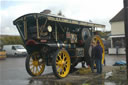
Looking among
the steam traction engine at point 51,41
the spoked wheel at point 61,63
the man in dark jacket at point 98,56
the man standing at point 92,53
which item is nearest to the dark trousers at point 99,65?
the man in dark jacket at point 98,56

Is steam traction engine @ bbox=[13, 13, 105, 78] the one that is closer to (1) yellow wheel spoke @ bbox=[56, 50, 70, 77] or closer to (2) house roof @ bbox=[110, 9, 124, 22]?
(1) yellow wheel spoke @ bbox=[56, 50, 70, 77]

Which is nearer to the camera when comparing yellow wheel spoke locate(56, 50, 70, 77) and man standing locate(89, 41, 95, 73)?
yellow wheel spoke locate(56, 50, 70, 77)

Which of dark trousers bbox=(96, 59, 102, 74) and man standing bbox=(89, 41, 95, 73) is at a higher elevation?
man standing bbox=(89, 41, 95, 73)

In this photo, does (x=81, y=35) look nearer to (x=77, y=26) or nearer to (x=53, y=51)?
(x=77, y=26)

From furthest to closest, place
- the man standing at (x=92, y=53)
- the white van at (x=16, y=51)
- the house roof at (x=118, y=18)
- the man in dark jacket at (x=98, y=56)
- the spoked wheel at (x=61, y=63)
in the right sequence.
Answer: the house roof at (x=118, y=18)
the white van at (x=16, y=51)
the man standing at (x=92, y=53)
the man in dark jacket at (x=98, y=56)
the spoked wheel at (x=61, y=63)

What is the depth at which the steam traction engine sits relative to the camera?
874 centimetres

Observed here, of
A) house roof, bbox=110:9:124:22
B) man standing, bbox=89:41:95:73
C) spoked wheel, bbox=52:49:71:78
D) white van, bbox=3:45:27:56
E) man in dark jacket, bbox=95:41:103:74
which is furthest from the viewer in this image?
house roof, bbox=110:9:124:22

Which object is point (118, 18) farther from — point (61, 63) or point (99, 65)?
point (61, 63)

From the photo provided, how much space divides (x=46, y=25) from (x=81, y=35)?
2593 mm

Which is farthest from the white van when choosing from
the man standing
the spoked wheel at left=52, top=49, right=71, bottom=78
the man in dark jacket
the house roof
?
the man in dark jacket

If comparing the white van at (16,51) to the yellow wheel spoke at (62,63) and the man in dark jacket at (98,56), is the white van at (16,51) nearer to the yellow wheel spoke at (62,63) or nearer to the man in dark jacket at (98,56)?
the yellow wheel spoke at (62,63)

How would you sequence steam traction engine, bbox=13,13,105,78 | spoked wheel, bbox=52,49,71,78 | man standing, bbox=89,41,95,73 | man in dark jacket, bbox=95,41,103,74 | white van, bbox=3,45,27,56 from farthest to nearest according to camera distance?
white van, bbox=3,45,27,56 < man standing, bbox=89,41,95,73 < man in dark jacket, bbox=95,41,103,74 < steam traction engine, bbox=13,13,105,78 < spoked wheel, bbox=52,49,71,78

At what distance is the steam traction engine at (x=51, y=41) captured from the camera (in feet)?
28.7

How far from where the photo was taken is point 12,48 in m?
27.8
